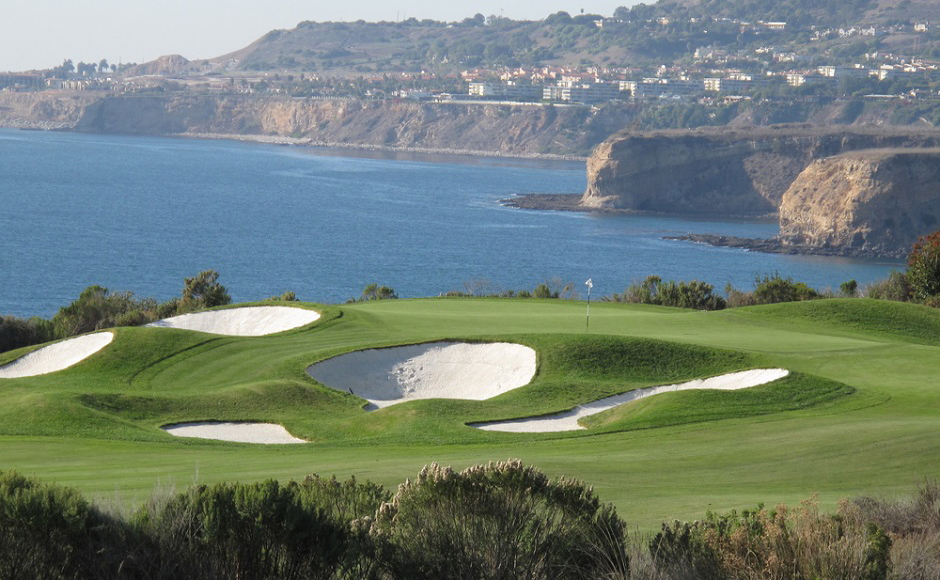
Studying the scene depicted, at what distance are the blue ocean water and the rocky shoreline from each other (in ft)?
8.12

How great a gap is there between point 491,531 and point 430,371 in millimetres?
17650

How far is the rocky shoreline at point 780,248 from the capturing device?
119875mm

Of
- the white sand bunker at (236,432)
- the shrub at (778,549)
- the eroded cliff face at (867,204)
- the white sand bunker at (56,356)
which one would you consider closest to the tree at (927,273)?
the white sand bunker at (56,356)

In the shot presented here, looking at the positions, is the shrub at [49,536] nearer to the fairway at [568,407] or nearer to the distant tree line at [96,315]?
the fairway at [568,407]

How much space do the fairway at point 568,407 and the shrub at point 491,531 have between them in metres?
2.16

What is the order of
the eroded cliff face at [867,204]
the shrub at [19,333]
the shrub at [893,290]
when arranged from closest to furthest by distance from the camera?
1. the shrub at [19,333]
2. the shrub at [893,290]
3. the eroded cliff face at [867,204]

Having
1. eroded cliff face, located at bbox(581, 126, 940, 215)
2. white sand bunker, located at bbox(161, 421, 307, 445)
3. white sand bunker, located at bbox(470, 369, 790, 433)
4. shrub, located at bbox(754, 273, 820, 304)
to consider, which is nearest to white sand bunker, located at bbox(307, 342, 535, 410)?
white sand bunker, located at bbox(470, 369, 790, 433)

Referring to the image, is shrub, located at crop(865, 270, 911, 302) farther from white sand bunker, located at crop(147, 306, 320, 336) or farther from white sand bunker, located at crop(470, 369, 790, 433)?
white sand bunker, located at crop(470, 369, 790, 433)

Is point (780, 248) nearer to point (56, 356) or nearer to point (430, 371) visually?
point (430, 371)

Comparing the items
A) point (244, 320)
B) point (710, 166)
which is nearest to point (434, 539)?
point (244, 320)

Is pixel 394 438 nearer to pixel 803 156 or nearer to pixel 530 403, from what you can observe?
pixel 530 403

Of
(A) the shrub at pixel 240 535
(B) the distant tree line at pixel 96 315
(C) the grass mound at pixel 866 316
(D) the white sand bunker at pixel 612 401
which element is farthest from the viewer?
(B) the distant tree line at pixel 96 315

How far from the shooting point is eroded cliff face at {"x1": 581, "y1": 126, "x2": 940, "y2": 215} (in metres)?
150

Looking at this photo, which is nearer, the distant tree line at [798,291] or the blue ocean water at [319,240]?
the distant tree line at [798,291]
